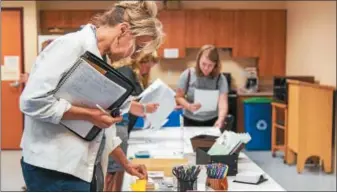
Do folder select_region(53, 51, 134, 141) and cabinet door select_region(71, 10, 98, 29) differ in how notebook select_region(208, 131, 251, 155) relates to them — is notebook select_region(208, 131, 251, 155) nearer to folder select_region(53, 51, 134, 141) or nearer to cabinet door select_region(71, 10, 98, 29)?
folder select_region(53, 51, 134, 141)

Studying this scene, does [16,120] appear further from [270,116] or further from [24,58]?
[270,116]

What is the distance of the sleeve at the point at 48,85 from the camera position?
146cm

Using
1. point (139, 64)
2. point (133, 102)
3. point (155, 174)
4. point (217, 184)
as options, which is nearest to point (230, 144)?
point (155, 174)

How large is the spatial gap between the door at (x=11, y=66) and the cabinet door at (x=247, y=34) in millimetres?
3181

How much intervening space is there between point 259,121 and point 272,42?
1.44m

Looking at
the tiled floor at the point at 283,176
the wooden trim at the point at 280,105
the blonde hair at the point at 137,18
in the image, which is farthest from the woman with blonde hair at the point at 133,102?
the wooden trim at the point at 280,105

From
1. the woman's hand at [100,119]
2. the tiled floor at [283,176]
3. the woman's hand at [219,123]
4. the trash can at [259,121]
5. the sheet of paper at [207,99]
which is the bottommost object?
the tiled floor at [283,176]

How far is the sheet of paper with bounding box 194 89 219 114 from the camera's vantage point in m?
4.06

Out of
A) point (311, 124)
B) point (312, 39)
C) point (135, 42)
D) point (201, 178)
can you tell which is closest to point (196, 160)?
Result: point (201, 178)

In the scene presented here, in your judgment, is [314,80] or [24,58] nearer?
[314,80]

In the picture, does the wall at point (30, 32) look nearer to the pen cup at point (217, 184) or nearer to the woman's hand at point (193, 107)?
the woman's hand at point (193, 107)

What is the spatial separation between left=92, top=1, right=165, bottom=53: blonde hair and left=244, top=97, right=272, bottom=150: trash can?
15.9 feet

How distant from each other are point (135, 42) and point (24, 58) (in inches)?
216

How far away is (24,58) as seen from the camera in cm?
679
